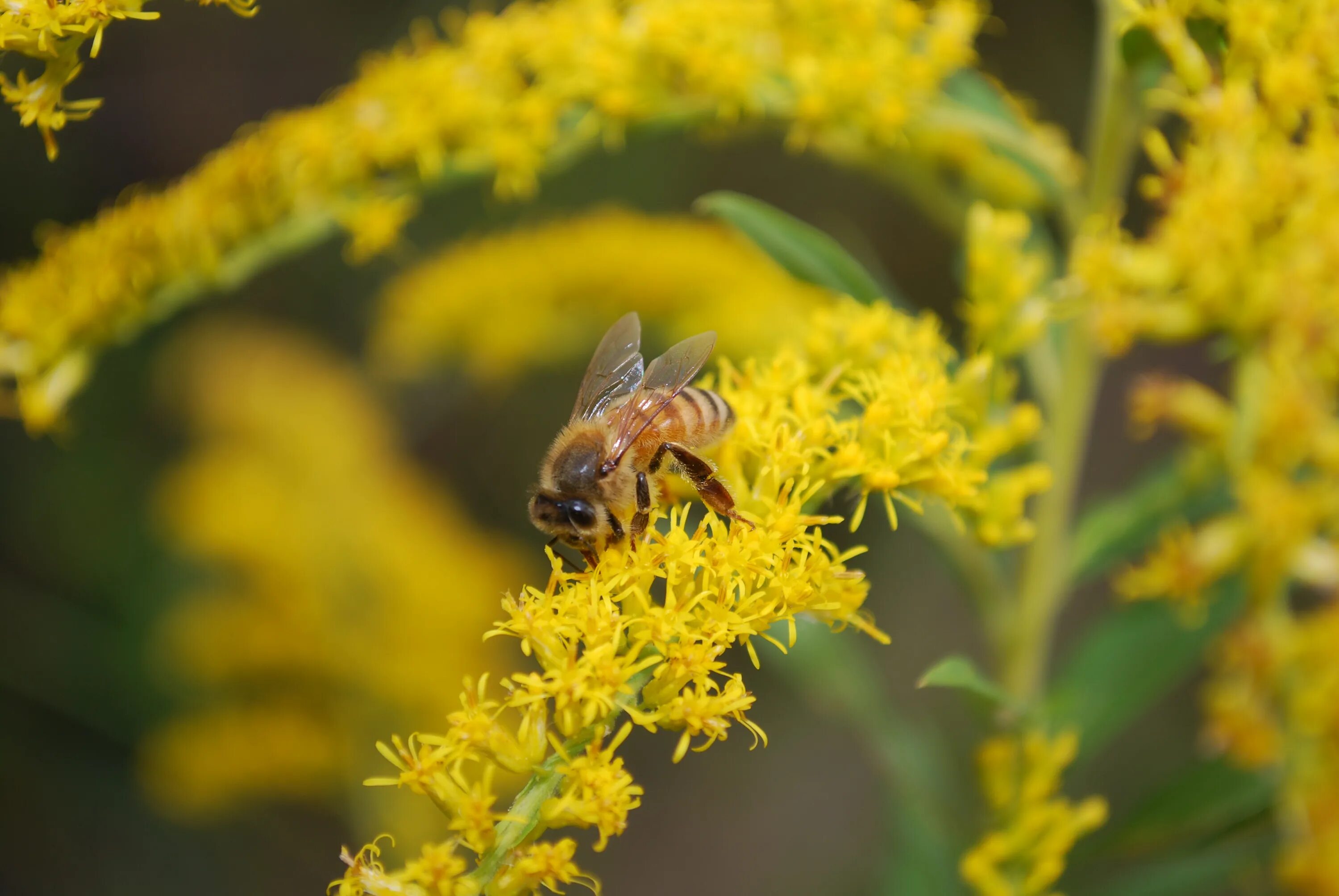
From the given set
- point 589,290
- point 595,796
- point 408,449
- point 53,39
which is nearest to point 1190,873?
point 595,796

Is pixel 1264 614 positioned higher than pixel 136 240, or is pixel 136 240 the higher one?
pixel 136 240

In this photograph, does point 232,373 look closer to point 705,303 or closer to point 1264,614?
point 705,303

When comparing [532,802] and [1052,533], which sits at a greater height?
[1052,533]

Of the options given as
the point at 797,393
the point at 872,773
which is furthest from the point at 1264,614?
the point at 872,773

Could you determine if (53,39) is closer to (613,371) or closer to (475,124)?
(475,124)

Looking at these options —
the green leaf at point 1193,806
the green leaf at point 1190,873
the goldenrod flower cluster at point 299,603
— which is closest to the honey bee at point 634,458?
the green leaf at point 1193,806
